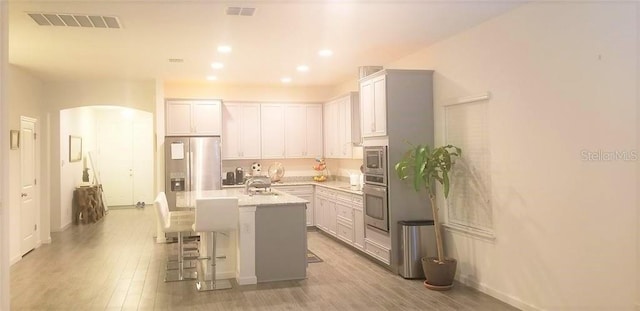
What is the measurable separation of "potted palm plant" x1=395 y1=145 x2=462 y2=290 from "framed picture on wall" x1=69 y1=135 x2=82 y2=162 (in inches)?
296

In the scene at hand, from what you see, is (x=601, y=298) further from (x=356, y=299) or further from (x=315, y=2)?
(x=315, y=2)

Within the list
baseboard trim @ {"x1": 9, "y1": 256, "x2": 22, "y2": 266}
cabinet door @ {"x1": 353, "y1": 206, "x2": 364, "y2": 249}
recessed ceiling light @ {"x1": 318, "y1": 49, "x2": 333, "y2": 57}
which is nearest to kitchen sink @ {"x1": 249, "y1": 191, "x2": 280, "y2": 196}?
cabinet door @ {"x1": 353, "y1": 206, "x2": 364, "y2": 249}

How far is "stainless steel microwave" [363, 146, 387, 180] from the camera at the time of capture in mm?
5512

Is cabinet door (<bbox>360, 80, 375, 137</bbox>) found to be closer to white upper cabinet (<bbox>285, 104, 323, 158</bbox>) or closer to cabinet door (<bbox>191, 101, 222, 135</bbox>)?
white upper cabinet (<bbox>285, 104, 323, 158</bbox>)

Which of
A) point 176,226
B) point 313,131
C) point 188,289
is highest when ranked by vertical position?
point 313,131

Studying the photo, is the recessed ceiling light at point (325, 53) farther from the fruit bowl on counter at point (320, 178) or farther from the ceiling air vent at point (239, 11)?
the fruit bowl on counter at point (320, 178)

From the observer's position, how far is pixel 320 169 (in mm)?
8961

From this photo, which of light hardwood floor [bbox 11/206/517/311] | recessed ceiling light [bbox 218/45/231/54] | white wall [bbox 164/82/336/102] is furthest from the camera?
white wall [bbox 164/82/336/102]

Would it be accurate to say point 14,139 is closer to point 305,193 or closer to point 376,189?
point 305,193

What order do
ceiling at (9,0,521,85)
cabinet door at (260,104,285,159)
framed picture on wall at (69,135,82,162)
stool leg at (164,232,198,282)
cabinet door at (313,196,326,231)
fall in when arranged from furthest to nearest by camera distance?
framed picture on wall at (69,135,82,162) < cabinet door at (260,104,285,159) < cabinet door at (313,196,326,231) < stool leg at (164,232,198,282) < ceiling at (9,0,521,85)

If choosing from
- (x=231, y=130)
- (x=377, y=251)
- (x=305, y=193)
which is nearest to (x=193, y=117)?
(x=231, y=130)

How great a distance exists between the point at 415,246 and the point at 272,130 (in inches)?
170

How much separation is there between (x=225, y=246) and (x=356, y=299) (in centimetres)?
171

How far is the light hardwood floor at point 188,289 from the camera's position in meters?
4.39
